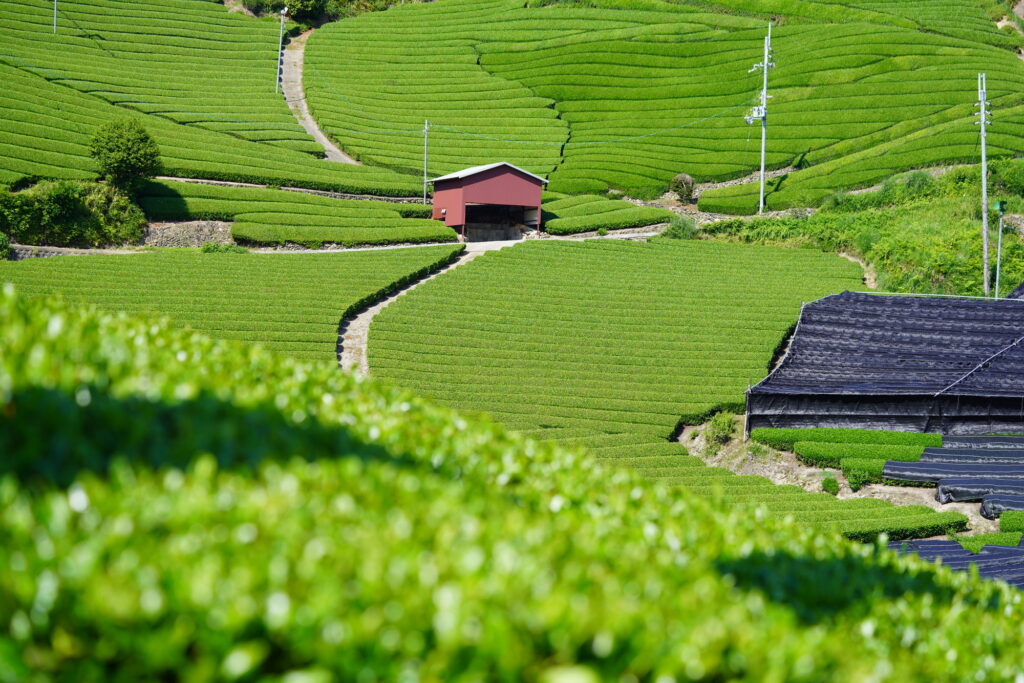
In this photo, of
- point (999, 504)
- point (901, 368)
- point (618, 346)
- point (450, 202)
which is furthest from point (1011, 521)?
point (450, 202)

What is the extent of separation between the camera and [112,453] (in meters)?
4.70

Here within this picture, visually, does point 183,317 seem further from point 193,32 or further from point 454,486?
point 193,32

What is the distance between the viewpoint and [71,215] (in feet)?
120

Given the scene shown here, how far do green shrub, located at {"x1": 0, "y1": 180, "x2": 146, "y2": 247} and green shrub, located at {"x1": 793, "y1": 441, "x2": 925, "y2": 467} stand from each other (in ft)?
93.9

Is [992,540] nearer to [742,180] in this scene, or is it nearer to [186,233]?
[186,233]

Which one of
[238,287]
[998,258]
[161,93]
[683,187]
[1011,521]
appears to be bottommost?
[1011,521]

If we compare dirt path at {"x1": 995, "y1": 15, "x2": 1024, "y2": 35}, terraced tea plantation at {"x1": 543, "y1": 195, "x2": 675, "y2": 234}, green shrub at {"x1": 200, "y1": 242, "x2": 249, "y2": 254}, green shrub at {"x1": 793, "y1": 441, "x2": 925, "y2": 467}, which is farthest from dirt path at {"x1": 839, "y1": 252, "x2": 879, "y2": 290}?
dirt path at {"x1": 995, "y1": 15, "x2": 1024, "y2": 35}

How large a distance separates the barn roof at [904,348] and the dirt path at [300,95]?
107ft

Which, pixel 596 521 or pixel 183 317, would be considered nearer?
pixel 596 521

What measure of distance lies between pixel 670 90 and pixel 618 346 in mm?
37985

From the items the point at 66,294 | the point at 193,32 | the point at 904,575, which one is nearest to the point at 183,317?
the point at 66,294

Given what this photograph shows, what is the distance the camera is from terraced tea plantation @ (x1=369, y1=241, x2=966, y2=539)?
899 inches

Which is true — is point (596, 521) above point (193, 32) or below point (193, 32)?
below

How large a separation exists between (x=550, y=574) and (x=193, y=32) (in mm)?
71880
